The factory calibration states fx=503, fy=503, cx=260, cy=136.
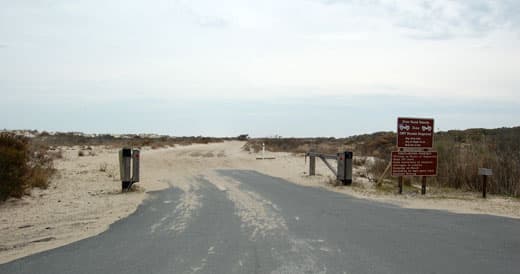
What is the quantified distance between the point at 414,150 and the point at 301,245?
32.0ft

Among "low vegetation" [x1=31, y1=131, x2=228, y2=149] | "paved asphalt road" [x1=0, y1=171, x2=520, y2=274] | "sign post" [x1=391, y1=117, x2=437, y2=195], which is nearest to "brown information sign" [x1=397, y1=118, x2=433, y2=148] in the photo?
"sign post" [x1=391, y1=117, x2=437, y2=195]

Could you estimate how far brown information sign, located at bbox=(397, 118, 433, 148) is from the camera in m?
16.1

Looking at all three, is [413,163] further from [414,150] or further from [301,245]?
[301,245]

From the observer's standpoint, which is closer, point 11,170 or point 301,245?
point 301,245

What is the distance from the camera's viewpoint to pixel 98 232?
29.5ft

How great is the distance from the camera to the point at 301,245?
307 inches

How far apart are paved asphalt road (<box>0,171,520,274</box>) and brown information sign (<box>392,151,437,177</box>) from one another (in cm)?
439

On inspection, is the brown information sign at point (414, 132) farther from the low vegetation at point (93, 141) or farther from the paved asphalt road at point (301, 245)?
the low vegetation at point (93, 141)

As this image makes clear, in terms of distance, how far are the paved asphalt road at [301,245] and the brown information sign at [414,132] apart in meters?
4.71

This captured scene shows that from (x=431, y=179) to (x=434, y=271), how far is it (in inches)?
552

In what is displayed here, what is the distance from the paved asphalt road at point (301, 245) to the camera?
6602mm

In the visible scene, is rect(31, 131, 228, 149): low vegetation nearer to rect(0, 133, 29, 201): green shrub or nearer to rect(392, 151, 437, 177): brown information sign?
rect(0, 133, 29, 201): green shrub

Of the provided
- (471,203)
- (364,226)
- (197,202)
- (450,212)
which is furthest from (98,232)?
(471,203)

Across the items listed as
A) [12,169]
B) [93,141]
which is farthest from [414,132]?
[93,141]
